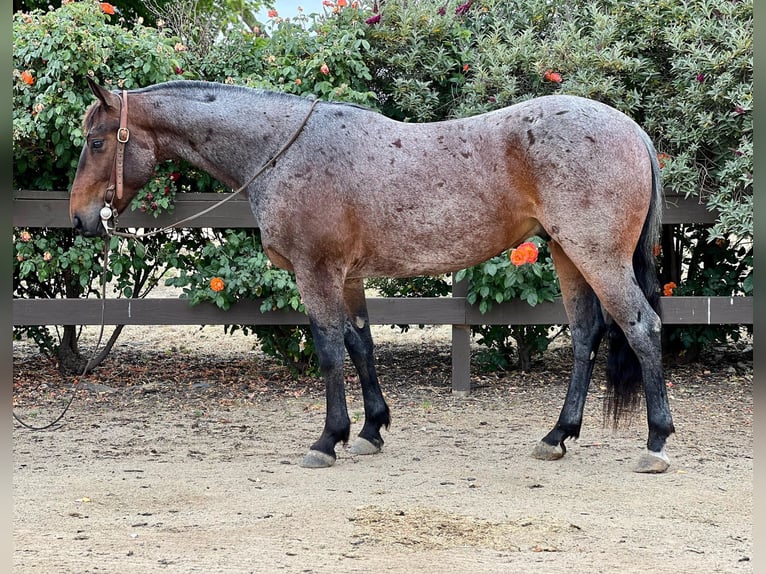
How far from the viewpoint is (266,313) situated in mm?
6246

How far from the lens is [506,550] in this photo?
A: 10.7 feet

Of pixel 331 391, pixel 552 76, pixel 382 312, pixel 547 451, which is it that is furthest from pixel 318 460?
pixel 552 76

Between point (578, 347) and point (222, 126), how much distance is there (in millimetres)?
2269

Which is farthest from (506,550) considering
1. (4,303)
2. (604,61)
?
(604,61)

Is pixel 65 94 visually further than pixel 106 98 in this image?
Yes

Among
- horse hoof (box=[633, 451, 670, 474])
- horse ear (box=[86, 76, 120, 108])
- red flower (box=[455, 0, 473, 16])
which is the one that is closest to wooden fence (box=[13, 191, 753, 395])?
horse ear (box=[86, 76, 120, 108])

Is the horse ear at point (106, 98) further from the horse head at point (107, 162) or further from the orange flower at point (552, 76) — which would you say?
the orange flower at point (552, 76)

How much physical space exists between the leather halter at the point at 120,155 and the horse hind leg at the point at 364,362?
1.35 meters

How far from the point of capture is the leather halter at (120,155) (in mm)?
4344

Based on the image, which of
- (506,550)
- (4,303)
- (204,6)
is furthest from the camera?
(204,6)

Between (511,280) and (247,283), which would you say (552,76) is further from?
(247,283)

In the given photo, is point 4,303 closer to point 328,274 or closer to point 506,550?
point 506,550

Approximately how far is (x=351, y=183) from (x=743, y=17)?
11.4 ft

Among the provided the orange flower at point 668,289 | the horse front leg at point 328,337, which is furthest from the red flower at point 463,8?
the horse front leg at point 328,337
